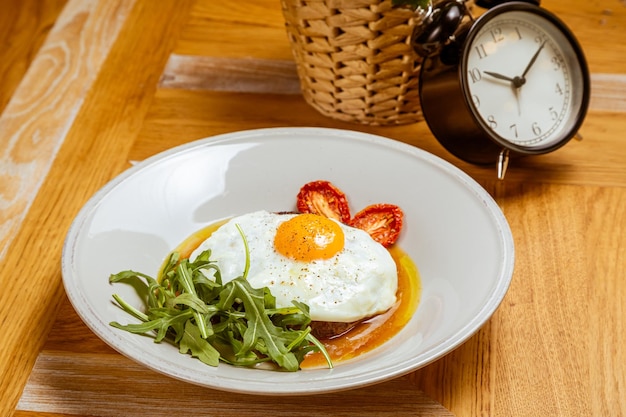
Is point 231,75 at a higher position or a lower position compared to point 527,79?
lower

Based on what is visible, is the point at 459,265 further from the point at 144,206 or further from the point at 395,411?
the point at 144,206

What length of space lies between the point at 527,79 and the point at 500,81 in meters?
0.09

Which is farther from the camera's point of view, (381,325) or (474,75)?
(474,75)

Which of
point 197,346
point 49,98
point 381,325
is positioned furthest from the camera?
point 49,98

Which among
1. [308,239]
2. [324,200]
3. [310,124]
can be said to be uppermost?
[308,239]

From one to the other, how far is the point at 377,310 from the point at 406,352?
19cm

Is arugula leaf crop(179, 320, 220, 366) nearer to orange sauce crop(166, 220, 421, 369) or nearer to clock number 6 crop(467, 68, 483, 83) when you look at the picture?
orange sauce crop(166, 220, 421, 369)

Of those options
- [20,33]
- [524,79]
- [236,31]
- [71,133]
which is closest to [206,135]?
[71,133]

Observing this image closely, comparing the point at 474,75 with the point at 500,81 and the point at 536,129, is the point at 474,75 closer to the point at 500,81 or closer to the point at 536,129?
the point at 500,81

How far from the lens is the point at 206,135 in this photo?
241 cm

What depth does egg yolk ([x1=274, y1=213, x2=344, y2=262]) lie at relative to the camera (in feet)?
5.55

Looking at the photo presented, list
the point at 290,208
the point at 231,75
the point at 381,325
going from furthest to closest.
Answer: the point at 231,75 → the point at 290,208 → the point at 381,325

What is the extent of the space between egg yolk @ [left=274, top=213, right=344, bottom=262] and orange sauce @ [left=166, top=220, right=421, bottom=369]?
17 centimetres

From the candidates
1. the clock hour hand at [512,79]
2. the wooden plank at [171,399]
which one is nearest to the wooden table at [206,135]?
the wooden plank at [171,399]
